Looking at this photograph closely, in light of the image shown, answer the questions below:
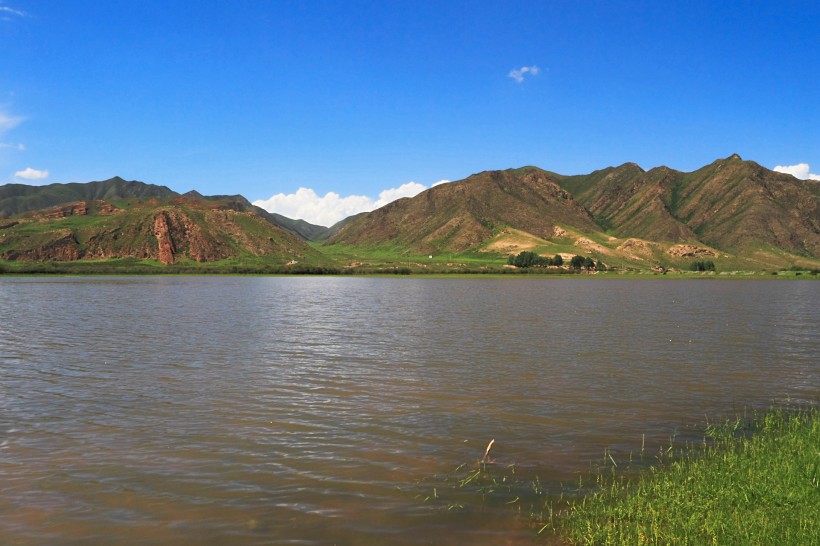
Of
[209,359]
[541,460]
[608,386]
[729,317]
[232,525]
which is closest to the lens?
[232,525]

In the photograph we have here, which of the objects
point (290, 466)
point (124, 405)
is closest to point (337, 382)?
point (124, 405)

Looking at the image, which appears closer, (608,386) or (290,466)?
(290,466)

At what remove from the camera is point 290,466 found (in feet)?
57.9

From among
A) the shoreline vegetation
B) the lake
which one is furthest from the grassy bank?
the lake

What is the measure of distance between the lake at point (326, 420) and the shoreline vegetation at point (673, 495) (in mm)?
436

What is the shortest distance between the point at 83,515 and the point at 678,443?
19.1 m

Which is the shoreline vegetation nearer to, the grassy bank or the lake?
the grassy bank

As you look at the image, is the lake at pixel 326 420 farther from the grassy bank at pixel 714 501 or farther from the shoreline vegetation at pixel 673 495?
the grassy bank at pixel 714 501

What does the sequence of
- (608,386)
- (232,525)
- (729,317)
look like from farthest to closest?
(729,317), (608,386), (232,525)

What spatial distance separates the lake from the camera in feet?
46.4

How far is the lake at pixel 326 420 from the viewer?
1414cm

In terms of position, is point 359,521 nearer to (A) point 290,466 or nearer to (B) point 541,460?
(A) point 290,466

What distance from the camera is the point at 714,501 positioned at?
14.1 m

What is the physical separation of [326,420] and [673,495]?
512 inches
